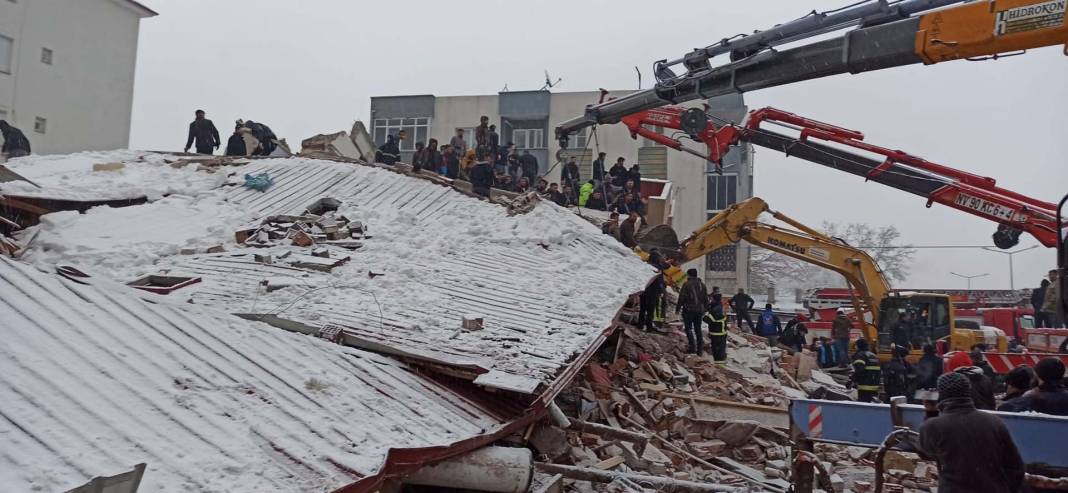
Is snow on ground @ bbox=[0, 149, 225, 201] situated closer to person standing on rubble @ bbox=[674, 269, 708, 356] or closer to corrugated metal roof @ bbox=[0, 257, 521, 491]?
corrugated metal roof @ bbox=[0, 257, 521, 491]

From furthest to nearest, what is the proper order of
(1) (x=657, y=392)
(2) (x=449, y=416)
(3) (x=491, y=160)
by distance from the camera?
(3) (x=491, y=160) < (1) (x=657, y=392) < (2) (x=449, y=416)

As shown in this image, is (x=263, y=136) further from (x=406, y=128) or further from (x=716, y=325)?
(x=406, y=128)

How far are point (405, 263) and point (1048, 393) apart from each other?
6.65 metres

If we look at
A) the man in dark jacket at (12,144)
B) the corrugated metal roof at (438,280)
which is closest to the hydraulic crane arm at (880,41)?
the corrugated metal roof at (438,280)

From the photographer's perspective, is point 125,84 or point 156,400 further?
point 125,84

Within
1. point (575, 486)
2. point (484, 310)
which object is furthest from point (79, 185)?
point (575, 486)

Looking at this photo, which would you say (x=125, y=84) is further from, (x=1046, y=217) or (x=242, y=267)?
(x=1046, y=217)

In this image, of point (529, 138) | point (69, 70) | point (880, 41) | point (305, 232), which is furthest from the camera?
point (529, 138)

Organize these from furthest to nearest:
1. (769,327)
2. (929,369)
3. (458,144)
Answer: (769,327)
(458,144)
(929,369)

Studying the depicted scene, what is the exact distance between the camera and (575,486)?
5930 millimetres

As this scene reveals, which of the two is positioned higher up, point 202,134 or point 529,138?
point 529,138

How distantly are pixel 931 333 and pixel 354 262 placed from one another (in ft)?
39.4

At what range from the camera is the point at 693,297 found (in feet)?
41.9

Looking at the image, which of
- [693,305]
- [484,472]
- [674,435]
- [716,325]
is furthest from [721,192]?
[484,472]
